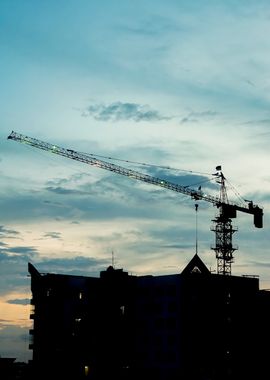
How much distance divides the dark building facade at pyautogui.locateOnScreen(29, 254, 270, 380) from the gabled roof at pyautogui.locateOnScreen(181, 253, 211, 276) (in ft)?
0.85

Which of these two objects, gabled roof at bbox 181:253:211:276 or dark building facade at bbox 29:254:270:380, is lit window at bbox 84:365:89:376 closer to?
dark building facade at bbox 29:254:270:380

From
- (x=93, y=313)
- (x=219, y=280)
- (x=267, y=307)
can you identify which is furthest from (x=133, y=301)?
(x=267, y=307)

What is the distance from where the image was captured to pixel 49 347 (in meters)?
155

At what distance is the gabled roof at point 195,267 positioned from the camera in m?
154

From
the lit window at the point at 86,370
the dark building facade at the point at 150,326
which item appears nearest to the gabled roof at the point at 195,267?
the dark building facade at the point at 150,326

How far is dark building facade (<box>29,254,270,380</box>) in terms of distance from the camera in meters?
149

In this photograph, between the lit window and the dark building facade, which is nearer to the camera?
the lit window

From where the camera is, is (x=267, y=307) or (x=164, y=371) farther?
(x=267, y=307)

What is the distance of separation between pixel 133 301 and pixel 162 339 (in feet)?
44.8

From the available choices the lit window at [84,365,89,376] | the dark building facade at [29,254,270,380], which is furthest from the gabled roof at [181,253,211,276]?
the lit window at [84,365,89,376]

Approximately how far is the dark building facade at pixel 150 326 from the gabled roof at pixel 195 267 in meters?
0.26

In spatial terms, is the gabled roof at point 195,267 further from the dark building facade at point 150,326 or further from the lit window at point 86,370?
the lit window at point 86,370

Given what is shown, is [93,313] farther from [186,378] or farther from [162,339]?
[186,378]

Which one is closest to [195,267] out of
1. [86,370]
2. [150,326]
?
[150,326]
